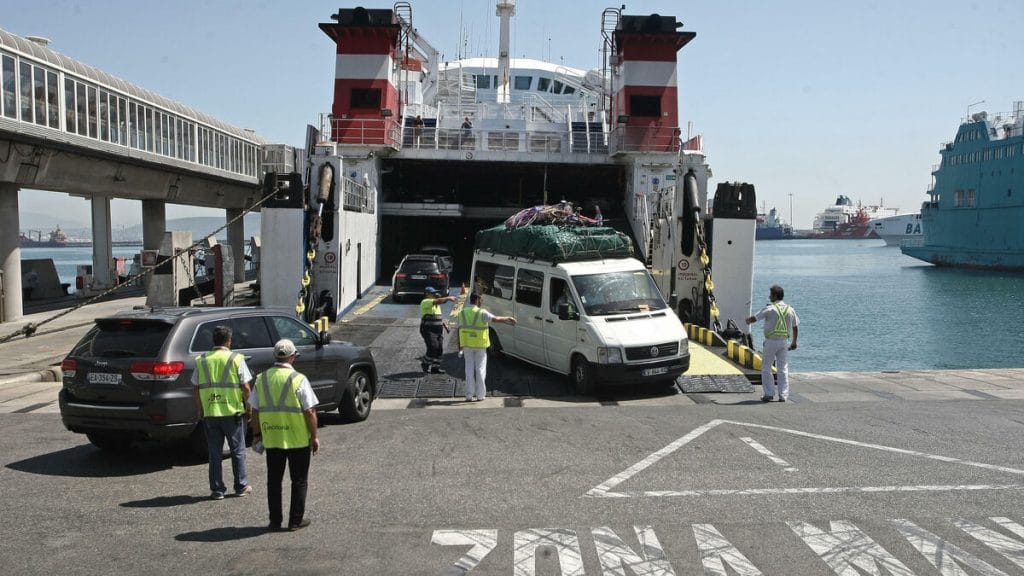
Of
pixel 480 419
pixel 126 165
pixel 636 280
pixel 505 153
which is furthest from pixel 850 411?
pixel 126 165

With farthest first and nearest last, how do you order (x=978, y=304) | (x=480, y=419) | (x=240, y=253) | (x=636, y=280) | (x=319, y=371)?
1. (x=978, y=304)
2. (x=240, y=253)
3. (x=636, y=280)
4. (x=480, y=419)
5. (x=319, y=371)

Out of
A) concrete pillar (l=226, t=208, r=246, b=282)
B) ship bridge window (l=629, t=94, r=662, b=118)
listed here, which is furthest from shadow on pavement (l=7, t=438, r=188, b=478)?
concrete pillar (l=226, t=208, r=246, b=282)

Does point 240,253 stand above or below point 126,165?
below

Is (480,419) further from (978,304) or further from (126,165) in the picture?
(978,304)

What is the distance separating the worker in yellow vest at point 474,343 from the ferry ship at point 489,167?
6.71 metres

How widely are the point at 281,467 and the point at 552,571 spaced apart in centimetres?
234

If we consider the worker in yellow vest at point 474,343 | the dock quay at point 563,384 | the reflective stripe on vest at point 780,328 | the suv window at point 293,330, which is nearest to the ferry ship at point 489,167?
the dock quay at point 563,384

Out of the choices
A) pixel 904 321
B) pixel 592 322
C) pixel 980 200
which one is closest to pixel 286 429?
pixel 592 322

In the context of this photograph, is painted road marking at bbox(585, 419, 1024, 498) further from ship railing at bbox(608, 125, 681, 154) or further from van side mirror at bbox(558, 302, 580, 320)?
ship railing at bbox(608, 125, 681, 154)

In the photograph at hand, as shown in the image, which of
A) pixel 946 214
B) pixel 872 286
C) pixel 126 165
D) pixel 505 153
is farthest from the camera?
pixel 946 214

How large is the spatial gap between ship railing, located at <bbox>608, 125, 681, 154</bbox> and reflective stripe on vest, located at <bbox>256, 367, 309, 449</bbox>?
71.5ft

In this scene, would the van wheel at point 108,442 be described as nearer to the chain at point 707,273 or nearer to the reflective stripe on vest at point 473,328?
the reflective stripe on vest at point 473,328

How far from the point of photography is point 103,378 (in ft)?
26.5

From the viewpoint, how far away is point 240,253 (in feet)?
151
